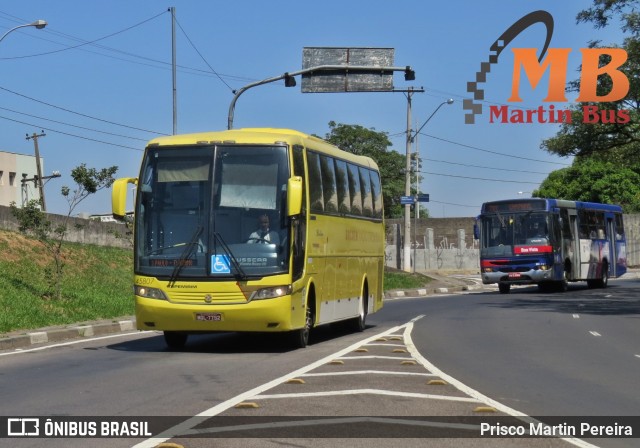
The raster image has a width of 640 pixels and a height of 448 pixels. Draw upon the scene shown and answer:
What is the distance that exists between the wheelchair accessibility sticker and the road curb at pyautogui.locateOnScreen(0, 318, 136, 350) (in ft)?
13.8

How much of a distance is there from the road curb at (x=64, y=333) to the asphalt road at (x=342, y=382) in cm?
90

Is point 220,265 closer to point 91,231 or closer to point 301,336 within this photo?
point 301,336

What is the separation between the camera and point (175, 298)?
17.8 metres

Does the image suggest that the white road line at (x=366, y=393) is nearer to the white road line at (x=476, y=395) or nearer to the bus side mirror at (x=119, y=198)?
the white road line at (x=476, y=395)

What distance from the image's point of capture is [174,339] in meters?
19.0

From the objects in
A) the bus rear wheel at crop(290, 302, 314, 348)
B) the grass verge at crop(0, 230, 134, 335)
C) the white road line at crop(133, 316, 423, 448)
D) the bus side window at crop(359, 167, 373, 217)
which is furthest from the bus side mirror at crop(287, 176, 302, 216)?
the grass verge at crop(0, 230, 134, 335)

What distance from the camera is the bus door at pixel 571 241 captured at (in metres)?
43.8

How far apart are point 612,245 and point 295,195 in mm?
35816

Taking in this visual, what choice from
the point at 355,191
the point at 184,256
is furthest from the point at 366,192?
the point at 184,256

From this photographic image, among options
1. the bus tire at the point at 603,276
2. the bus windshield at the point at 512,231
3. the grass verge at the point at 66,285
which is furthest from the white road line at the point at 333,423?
the bus tire at the point at 603,276

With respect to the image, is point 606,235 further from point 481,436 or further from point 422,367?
point 481,436

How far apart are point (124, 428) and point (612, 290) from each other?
38.8 m

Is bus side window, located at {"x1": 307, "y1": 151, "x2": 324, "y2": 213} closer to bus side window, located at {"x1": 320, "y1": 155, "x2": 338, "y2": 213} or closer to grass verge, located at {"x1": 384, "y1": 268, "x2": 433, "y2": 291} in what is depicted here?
bus side window, located at {"x1": 320, "y1": 155, "x2": 338, "y2": 213}

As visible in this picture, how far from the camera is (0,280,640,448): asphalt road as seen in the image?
9133 millimetres
